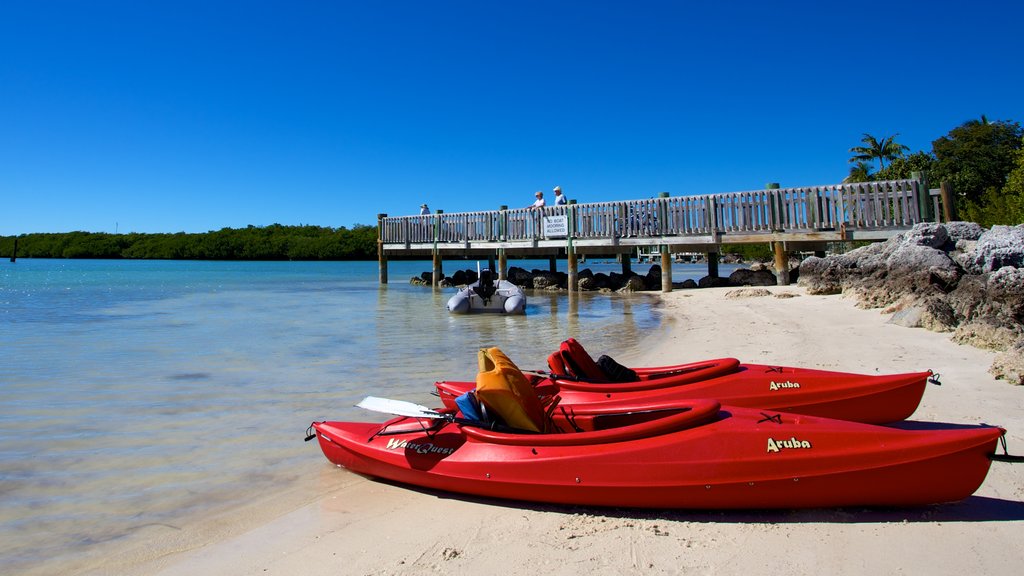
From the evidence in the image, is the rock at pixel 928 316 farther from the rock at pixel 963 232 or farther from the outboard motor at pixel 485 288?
the outboard motor at pixel 485 288

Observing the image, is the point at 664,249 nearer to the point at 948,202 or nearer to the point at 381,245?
the point at 948,202

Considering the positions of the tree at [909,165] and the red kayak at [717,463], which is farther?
the tree at [909,165]

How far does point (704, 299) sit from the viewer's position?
16.6 meters

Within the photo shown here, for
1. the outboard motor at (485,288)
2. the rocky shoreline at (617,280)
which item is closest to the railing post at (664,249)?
the rocky shoreline at (617,280)

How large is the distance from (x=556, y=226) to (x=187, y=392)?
1621 centimetres

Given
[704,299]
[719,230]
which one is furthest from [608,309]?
[719,230]

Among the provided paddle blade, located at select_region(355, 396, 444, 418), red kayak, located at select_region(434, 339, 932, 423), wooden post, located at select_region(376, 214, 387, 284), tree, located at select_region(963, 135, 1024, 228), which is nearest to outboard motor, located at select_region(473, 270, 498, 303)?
red kayak, located at select_region(434, 339, 932, 423)

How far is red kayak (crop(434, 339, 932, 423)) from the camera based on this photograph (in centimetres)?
450

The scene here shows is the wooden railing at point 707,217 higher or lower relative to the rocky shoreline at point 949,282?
higher

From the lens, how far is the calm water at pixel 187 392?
167 inches

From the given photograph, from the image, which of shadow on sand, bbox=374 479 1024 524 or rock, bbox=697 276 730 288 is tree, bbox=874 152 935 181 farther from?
shadow on sand, bbox=374 479 1024 524

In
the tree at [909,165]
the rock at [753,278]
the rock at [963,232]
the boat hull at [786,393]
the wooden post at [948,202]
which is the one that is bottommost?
the boat hull at [786,393]

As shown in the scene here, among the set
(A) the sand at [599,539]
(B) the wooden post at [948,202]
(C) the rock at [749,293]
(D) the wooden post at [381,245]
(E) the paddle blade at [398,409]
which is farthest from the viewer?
(D) the wooden post at [381,245]

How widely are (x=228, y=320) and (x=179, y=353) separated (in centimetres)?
560
